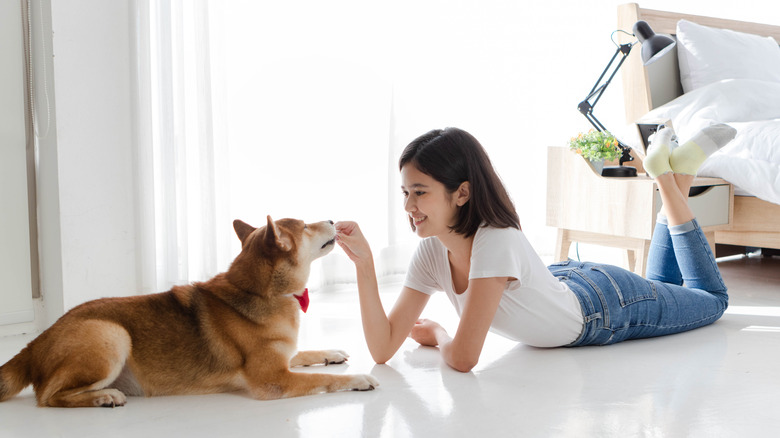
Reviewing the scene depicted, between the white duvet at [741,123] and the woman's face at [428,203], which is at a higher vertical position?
the white duvet at [741,123]

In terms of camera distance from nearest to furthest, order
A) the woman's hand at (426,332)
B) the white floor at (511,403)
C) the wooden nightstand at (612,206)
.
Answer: the white floor at (511,403), the woman's hand at (426,332), the wooden nightstand at (612,206)

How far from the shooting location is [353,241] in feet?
5.85

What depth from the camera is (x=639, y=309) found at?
2008 millimetres

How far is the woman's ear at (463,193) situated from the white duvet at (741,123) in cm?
163

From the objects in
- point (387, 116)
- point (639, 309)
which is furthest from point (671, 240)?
point (387, 116)

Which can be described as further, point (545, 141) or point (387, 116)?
point (545, 141)

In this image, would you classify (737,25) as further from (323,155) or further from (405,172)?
(405,172)

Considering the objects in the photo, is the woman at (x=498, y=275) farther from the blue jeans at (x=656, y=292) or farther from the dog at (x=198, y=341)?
the dog at (x=198, y=341)

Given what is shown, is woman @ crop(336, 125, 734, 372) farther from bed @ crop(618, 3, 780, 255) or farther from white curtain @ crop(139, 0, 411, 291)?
white curtain @ crop(139, 0, 411, 291)

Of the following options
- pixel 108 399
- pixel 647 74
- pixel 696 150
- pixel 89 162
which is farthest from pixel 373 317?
pixel 647 74

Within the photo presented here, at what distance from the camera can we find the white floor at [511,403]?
1.41m

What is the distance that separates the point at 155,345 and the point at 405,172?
0.76m

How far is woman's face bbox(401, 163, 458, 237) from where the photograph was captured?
5.82 ft

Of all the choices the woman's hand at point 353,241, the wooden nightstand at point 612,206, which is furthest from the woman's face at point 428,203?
the wooden nightstand at point 612,206
